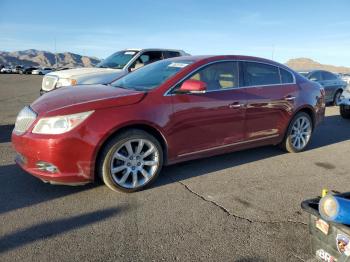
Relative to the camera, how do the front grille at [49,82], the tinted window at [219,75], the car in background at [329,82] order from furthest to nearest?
the car in background at [329,82] < the front grille at [49,82] < the tinted window at [219,75]

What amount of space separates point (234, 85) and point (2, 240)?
3428mm

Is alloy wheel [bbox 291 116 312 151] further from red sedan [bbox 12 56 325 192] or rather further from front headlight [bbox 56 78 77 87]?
front headlight [bbox 56 78 77 87]

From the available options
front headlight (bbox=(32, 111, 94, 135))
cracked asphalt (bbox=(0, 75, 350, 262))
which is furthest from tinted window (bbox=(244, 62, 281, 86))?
front headlight (bbox=(32, 111, 94, 135))

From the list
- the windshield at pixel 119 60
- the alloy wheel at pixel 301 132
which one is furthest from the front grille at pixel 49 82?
the alloy wheel at pixel 301 132

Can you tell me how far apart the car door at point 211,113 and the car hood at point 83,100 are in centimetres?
59

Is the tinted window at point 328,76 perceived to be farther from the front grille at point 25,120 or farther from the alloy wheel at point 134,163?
the front grille at point 25,120

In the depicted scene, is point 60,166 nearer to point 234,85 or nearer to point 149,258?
point 149,258

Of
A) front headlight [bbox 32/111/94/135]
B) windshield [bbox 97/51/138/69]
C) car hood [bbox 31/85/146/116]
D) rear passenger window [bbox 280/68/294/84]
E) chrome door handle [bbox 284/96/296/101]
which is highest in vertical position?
windshield [bbox 97/51/138/69]

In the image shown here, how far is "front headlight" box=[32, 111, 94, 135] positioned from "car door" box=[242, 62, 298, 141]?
8.03 feet

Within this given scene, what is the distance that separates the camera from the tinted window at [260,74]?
5195mm

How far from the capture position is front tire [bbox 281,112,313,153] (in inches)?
231

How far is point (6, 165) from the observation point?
4832mm

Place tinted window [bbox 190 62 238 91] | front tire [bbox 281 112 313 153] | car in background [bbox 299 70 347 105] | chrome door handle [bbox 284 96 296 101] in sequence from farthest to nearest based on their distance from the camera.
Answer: car in background [bbox 299 70 347 105]
front tire [bbox 281 112 313 153]
chrome door handle [bbox 284 96 296 101]
tinted window [bbox 190 62 238 91]

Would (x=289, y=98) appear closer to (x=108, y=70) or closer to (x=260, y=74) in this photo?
(x=260, y=74)
